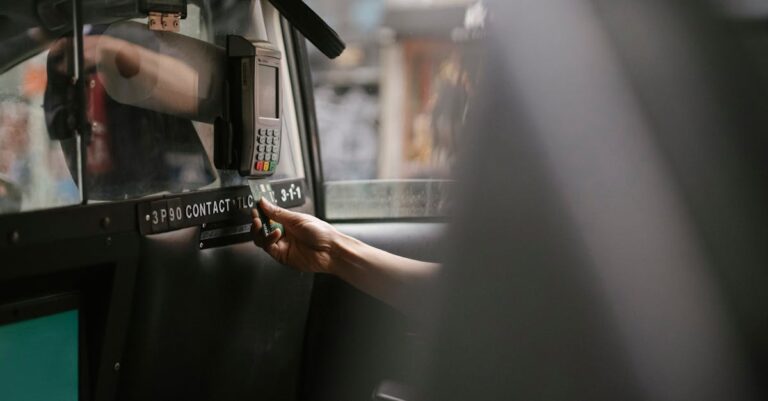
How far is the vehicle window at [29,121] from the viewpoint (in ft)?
4.21

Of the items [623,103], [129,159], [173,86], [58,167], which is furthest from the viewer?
[173,86]

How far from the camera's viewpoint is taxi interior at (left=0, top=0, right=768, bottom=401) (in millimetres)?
666

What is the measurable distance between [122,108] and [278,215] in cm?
43

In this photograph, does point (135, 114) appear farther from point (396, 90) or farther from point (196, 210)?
point (396, 90)

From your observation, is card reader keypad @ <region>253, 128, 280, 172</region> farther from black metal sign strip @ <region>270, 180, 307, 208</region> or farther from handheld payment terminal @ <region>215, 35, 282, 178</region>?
black metal sign strip @ <region>270, 180, 307, 208</region>

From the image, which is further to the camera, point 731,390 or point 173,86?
point 173,86

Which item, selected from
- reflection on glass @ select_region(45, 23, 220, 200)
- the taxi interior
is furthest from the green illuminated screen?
reflection on glass @ select_region(45, 23, 220, 200)

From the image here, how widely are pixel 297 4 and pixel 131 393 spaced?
911mm

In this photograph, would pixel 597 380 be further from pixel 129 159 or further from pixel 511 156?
pixel 129 159

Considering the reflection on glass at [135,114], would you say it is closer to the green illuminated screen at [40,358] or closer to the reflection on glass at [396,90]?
the green illuminated screen at [40,358]

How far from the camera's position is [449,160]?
0.76 m

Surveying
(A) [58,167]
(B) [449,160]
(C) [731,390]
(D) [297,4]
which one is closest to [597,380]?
(C) [731,390]

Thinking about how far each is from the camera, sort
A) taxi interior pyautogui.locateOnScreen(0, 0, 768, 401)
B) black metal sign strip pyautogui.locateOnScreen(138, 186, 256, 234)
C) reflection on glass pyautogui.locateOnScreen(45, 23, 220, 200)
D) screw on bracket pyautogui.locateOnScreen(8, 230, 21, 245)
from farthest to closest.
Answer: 1. black metal sign strip pyautogui.locateOnScreen(138, 186, 256, 234)
2. reflection on glass pyautogui.locateOnScreen(45, 23, 220, 200)
3. screw on bracket pyautogui.locateOnScreen(8, 230, 21, 245)
4. taxi interior pyautogui.locateOnScreen(0, 0, 768, 401)

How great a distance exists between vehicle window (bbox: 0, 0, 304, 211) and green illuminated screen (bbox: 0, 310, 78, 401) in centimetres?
23
